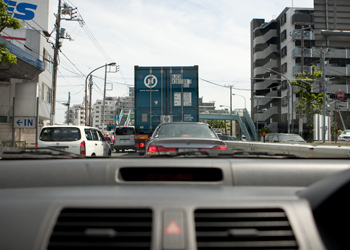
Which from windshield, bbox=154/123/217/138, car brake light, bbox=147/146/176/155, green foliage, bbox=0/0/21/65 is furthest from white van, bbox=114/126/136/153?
car brake light, bbox=147/146/176/155

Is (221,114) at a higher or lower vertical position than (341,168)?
higher

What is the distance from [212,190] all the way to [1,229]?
107 centimetres

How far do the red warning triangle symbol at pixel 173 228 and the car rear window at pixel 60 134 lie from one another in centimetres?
1084

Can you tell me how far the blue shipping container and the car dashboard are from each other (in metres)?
13.6

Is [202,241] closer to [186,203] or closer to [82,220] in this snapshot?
[186,203]

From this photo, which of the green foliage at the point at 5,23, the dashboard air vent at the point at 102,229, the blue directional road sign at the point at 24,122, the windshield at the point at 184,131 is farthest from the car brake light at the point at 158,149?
the blue directional road sign at the point at 24,122

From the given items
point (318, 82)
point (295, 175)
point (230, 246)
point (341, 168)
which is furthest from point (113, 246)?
point (318, 82)

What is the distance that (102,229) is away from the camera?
5.22ft

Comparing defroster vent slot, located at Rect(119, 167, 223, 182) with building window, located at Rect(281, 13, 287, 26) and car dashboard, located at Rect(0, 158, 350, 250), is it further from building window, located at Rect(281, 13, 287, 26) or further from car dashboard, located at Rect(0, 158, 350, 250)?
building window, located at Rect(281, 13, 287, 26)

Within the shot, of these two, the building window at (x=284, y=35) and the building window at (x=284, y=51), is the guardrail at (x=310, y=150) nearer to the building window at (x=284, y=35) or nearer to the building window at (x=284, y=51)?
the building window at (x=284, y=51)

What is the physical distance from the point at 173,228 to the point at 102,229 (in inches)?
12.9

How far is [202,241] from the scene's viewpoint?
1569mm

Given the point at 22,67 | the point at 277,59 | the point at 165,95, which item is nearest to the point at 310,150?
the point at 165,95

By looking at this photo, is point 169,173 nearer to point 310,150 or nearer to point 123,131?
point 310,150
